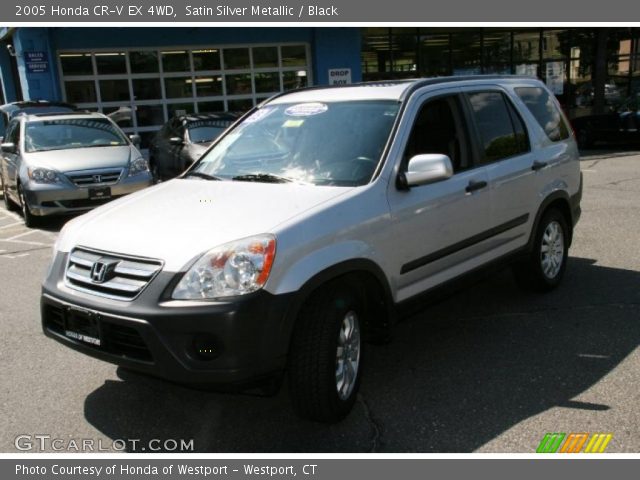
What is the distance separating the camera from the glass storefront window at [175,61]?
18.2 meters

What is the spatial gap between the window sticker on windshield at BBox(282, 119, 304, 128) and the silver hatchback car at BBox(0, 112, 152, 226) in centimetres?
566

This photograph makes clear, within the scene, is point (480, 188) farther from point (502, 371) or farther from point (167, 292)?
point (167, 292)

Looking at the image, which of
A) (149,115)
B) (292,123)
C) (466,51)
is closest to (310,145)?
(292,123)

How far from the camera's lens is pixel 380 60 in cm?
2178

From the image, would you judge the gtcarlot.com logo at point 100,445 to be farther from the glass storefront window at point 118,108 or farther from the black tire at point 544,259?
the glass storefront window at point 118,108

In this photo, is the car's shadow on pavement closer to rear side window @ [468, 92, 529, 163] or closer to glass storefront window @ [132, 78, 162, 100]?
rear side window @ [468, 92, 529, 163]

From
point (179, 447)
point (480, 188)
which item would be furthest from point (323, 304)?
point (480, 188)

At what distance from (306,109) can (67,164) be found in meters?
6.14

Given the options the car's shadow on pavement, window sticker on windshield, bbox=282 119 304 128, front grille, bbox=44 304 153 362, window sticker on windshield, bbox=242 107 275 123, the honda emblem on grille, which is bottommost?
the car's shadow on pavement

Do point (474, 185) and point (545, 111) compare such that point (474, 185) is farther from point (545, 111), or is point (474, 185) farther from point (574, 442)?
point (574, 442)

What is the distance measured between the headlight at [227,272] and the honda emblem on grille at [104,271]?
0.44 m

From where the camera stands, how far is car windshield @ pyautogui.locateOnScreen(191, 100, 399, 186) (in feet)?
12.9

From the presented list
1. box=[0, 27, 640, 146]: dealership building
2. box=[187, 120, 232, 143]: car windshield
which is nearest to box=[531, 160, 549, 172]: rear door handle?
box=[187, 120, 232, 143]: car windshield

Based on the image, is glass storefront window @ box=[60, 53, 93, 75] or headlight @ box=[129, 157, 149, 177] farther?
glass storefront window @ box=[60, 53, 93, 75]
